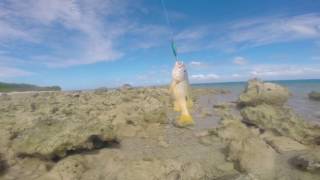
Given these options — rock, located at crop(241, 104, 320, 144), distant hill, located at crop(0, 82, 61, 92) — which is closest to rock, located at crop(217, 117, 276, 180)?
rock, located at crop(241, 104, 320, 144)

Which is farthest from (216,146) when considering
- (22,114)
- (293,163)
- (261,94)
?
(261,94)

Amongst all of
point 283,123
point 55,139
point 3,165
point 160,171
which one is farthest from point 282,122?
point 3,165

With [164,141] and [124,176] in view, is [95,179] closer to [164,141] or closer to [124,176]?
[124,176]

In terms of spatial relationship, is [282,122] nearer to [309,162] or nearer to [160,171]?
[309,162]

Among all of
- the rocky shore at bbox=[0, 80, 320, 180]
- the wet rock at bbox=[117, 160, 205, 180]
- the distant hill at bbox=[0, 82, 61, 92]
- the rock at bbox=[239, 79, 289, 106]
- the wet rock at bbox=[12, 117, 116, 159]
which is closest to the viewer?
the wet rock at bbox=[117, 160, 205, 180]

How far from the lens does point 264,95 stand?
19.8 metres

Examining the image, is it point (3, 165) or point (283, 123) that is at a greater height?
point (283, 123)

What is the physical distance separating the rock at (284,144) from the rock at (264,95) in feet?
30.3

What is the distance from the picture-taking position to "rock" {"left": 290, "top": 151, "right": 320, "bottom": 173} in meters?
7.45

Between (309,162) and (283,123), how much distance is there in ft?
14.0

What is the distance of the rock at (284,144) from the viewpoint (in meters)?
9.72

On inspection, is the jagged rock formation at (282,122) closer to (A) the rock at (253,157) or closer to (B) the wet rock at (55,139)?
(A) the rock at (253,157)

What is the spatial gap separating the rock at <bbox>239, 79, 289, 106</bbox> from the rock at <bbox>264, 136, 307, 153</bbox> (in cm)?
924

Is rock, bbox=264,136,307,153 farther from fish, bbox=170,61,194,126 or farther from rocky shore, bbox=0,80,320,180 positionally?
fish, bbox=170,61,194,126
